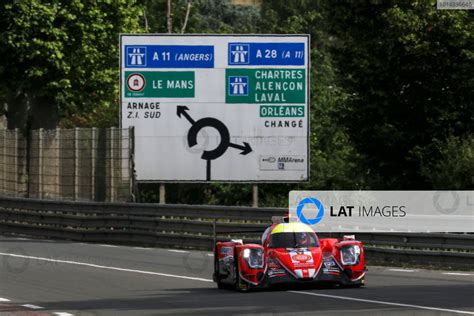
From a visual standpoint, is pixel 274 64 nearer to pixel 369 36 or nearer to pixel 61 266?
pixel 369 36

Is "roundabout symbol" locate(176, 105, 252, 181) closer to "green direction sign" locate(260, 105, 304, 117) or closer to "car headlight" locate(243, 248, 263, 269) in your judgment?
"green direction sign" locate(260, 105, 304, 117)

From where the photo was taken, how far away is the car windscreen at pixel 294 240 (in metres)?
18.1

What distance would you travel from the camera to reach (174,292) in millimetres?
17828

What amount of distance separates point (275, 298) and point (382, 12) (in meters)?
20.9

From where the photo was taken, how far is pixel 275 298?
16547 millimetres

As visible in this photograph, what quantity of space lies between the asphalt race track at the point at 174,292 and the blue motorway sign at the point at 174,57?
651 centimetres

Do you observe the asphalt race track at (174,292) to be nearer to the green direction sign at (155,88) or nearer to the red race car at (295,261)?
the red race car at (295,261)

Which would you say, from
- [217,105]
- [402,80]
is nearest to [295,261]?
[217,105]

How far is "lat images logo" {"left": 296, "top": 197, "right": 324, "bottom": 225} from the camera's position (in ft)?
82.5

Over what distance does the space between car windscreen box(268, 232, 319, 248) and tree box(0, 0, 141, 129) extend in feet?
88.2

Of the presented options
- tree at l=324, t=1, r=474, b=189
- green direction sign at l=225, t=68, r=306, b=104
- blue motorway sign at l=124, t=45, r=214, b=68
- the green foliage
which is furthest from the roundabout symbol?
tree at l=324, t=1, r=474, b=189

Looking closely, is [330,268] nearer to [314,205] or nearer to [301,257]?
[301,257]

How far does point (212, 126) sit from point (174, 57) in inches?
74.7

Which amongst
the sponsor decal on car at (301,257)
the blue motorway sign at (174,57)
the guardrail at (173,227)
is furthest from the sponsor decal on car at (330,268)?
Result: the blue motorway sign at (174,57)
